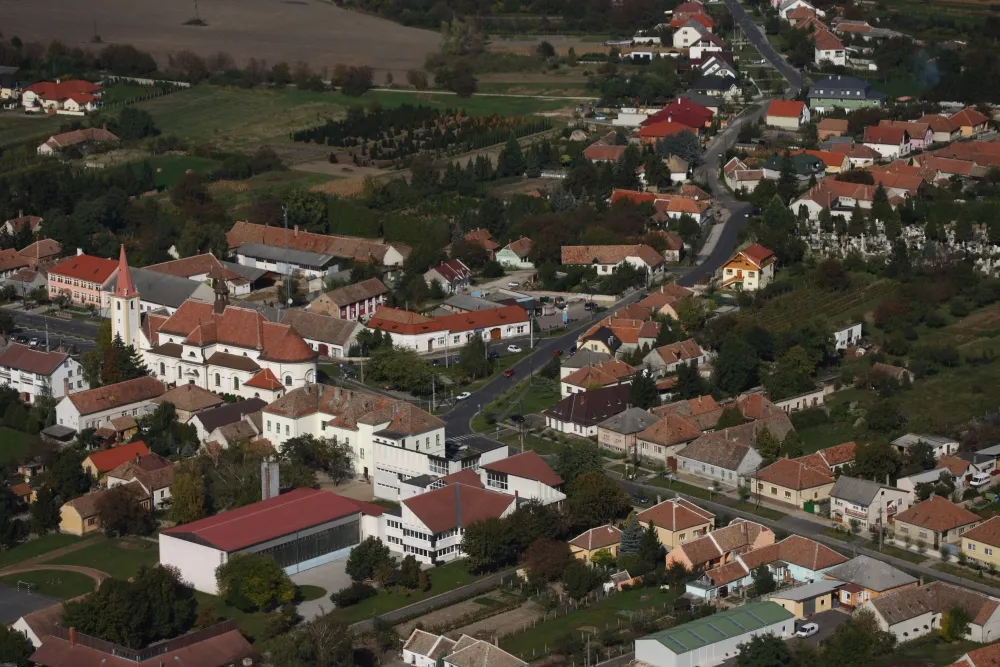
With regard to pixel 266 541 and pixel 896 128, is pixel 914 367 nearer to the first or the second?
pixel 266 541

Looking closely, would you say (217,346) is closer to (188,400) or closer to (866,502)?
(188,400)

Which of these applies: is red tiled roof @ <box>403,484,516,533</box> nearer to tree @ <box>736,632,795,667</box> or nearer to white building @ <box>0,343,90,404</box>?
tree @ <box>736,632,795,667</box>

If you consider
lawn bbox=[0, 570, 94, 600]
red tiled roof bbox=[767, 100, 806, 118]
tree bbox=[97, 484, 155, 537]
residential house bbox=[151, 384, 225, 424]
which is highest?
red tiled roof bbox=[767, 100, 806, 118]

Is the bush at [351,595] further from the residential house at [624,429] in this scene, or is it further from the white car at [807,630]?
the residential house at [624,429]

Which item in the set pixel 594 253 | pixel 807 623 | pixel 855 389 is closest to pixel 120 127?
pixel 594 253

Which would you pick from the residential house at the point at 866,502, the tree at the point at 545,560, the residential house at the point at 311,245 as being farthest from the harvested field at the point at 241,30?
the tree at the point at 545,560

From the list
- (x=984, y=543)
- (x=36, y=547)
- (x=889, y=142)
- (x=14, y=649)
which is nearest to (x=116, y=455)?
(x=36, y=547)

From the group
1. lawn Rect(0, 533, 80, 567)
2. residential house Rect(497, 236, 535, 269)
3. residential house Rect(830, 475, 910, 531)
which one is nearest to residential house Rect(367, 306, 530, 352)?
residential house Rect(497, 236, 535, 269)
